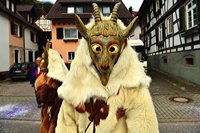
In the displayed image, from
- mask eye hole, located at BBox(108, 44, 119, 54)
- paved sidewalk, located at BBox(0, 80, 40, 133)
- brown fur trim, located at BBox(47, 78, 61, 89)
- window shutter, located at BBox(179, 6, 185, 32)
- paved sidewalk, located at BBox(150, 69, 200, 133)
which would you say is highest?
window shutter, located at BBox(179, 6, 185, 32)

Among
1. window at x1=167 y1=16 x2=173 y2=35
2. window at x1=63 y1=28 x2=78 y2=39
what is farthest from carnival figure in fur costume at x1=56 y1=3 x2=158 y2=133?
window at x1=63 y1=28 x2=78 y2=39

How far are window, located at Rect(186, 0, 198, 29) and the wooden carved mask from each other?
882cm

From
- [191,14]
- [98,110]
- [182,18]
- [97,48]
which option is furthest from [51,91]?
[182,18]

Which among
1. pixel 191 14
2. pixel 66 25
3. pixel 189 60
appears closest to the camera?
pixel 191 14

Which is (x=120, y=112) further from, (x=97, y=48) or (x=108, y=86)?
(x=97, y=48)

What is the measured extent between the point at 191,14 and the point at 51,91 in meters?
9.59

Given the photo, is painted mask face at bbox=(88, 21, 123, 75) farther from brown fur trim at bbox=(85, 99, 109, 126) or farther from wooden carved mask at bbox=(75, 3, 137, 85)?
brown fur trim at bbox=(85, 99, 109, 126)

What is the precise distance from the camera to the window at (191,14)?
28.6 feet

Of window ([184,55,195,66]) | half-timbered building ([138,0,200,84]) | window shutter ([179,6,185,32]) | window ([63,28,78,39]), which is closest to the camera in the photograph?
half-timbered building ([138,0,200,84])

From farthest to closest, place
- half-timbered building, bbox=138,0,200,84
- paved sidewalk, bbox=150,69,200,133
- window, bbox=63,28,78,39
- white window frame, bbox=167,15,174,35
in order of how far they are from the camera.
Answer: window, bbox=63,28,78,39
white window frame, bbox=167,15,174,35
half-timbered building, bbox=138,0,200,84
paved sidewalk, bbox=150,69,200,133

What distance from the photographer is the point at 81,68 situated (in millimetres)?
1395

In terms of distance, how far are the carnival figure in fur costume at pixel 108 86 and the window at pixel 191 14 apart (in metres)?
8.84

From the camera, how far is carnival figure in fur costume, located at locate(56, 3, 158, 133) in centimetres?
130

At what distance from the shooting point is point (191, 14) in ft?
30.1
